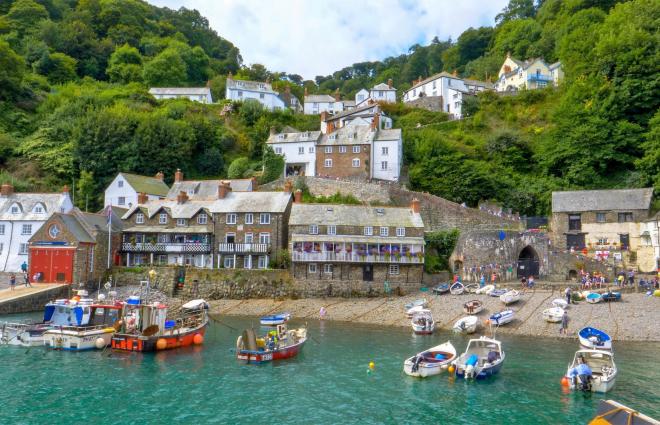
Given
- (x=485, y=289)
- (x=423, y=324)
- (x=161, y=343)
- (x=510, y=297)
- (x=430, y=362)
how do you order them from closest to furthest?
(x=430, y=362), (x=161, y=343), (x=423, y=324), (x=510, y=297), (x=485, y=289)

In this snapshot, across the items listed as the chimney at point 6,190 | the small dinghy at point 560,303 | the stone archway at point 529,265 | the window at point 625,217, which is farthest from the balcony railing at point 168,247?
the window at point 625,217

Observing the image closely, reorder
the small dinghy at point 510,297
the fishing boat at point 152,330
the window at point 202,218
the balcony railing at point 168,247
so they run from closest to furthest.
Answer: the fishing boat at point 152,330 < the small dinghy at point 510,297 < the balcony railing at point 168,247 < the window at point 202,218

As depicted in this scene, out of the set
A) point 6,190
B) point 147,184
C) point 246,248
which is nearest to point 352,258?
point 246,248

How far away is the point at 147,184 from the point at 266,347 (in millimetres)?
37622

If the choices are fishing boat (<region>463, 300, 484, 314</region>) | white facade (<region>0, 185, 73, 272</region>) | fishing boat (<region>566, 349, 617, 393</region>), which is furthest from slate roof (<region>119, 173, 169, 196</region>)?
fishing boat (<region>566, 349, 617, 393</region>)

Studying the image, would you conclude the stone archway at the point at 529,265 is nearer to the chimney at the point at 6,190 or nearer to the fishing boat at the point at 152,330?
the fishing boat at the point at 152,330

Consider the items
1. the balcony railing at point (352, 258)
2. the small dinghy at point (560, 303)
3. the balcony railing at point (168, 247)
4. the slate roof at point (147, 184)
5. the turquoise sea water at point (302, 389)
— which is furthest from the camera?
the slate roof at point (147, 184)

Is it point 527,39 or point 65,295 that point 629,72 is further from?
point 65,295

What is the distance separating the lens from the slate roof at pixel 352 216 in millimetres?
47000

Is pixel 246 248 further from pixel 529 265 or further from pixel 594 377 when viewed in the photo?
pixel 594 377

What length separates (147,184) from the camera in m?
60.5

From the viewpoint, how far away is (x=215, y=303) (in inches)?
1745

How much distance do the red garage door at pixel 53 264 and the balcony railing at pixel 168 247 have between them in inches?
226

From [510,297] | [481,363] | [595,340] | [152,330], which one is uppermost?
[510,297]
